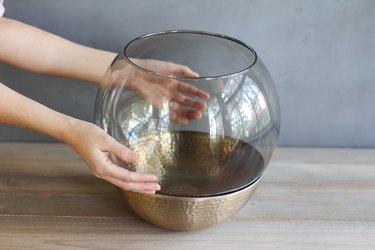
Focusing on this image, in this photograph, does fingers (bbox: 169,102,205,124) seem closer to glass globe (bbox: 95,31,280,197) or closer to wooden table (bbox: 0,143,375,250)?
glass globe (bbox: 95,31,280,197)

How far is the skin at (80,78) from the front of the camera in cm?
67

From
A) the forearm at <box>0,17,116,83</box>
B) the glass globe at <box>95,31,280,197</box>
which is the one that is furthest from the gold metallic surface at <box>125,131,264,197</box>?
the forearm at <box>0,17,116,83</box>

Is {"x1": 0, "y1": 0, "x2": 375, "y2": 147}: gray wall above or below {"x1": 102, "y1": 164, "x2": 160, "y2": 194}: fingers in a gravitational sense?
above

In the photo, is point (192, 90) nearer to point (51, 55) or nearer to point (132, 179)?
point (132, 179)

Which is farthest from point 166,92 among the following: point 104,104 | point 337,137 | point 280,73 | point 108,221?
point 337,137

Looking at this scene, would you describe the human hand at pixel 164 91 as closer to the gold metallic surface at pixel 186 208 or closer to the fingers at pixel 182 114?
the fingers at pixel 182 114

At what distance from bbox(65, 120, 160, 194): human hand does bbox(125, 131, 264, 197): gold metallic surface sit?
0.04 metres

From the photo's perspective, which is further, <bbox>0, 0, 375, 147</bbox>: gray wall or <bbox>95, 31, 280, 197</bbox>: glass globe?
<bbox>0, 0, 375, 147</bbox>: gray wall

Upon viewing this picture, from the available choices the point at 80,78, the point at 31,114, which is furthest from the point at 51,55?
the point at 31,114

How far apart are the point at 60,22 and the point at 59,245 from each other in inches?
14.9

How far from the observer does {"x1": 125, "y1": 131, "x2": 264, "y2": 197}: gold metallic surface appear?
2.38ft

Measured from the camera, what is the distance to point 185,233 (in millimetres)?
750

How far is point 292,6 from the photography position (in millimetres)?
900

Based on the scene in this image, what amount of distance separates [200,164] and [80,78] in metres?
0.25
